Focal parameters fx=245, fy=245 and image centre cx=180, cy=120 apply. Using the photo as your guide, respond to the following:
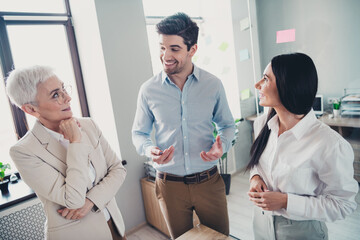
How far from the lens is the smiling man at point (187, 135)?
1452 millimetres

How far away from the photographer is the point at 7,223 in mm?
1832

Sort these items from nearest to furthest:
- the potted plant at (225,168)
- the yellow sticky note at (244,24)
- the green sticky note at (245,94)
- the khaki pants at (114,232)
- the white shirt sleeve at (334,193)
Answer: the white shirt sleeve at (334,193) < the khaki pants at (114,232) < the yellow sticky note at (244,24) < the green sticky note at (245,94) < the potted plant at (225,168)

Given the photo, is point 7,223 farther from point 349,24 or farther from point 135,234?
point 349,24

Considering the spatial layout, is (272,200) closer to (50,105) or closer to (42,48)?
(50,105)

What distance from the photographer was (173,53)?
139 centimetres

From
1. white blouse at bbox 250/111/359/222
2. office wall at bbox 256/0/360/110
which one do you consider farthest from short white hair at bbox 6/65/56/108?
office wall at bbox 256/0/360/110

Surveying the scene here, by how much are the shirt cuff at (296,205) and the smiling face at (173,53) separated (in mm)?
875

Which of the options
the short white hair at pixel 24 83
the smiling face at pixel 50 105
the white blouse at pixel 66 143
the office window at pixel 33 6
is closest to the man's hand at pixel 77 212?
the white blouse at pixel 66 143

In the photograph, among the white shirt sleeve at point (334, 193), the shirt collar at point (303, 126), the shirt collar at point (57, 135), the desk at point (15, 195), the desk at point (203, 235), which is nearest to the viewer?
the white shirt sleeve at point (334, 193)

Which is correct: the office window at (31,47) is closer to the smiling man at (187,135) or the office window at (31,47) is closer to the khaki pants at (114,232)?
the smiling man at (187,135)

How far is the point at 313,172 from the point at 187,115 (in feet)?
2.40

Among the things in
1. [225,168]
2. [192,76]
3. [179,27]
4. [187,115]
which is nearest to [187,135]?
[187,115]

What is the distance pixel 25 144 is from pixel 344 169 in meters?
1.32

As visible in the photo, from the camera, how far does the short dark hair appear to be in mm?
1365
